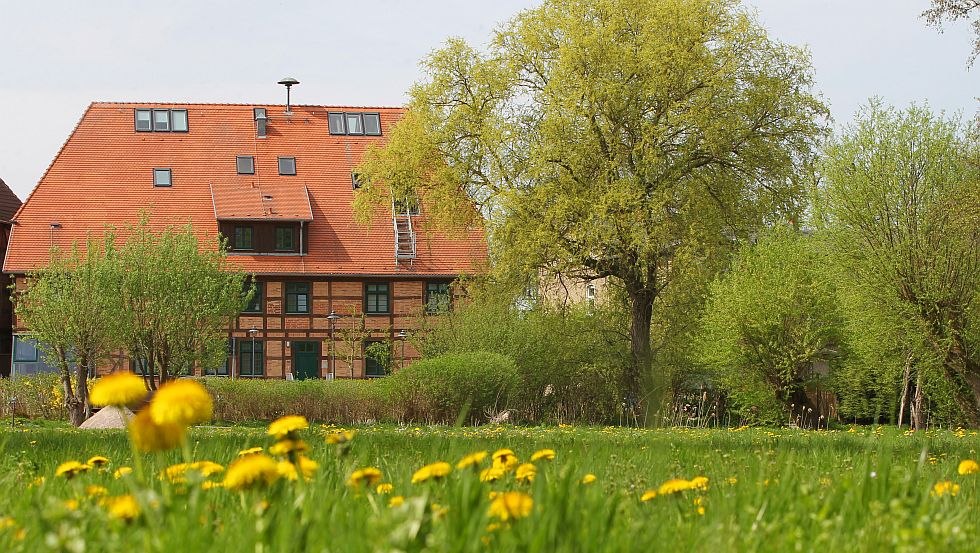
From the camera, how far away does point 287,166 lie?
44.7 m

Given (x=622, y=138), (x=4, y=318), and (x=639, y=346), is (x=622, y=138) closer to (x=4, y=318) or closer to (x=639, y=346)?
(x=639, y=346)

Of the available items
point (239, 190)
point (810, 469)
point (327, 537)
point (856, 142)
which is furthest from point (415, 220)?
point (327, 537)

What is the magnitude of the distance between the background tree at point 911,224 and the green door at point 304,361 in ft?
69.5

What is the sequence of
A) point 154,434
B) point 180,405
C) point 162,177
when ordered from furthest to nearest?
point 162,177 < point 154,434 < point 180,405

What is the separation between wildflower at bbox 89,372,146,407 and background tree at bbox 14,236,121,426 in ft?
82.1

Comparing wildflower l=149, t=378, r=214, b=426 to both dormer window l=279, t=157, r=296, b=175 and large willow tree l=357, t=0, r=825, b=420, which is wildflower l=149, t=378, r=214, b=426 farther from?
dormer window l=279, t=157, r=296, b=175

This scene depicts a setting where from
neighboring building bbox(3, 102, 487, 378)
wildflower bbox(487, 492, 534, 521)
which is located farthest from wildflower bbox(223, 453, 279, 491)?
neighboring building bbox(3, 102, 487, 378)

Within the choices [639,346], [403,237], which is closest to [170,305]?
[639,346]

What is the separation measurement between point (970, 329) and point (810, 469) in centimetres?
2208

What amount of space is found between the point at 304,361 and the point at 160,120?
11277mm

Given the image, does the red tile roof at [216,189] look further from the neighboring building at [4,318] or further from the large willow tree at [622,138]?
the large willow tree at [622,138]

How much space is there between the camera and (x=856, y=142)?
25.4 meters

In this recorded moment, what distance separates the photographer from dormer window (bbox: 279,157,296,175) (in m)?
44.6

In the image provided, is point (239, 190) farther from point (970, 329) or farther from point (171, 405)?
point (171, 405)
